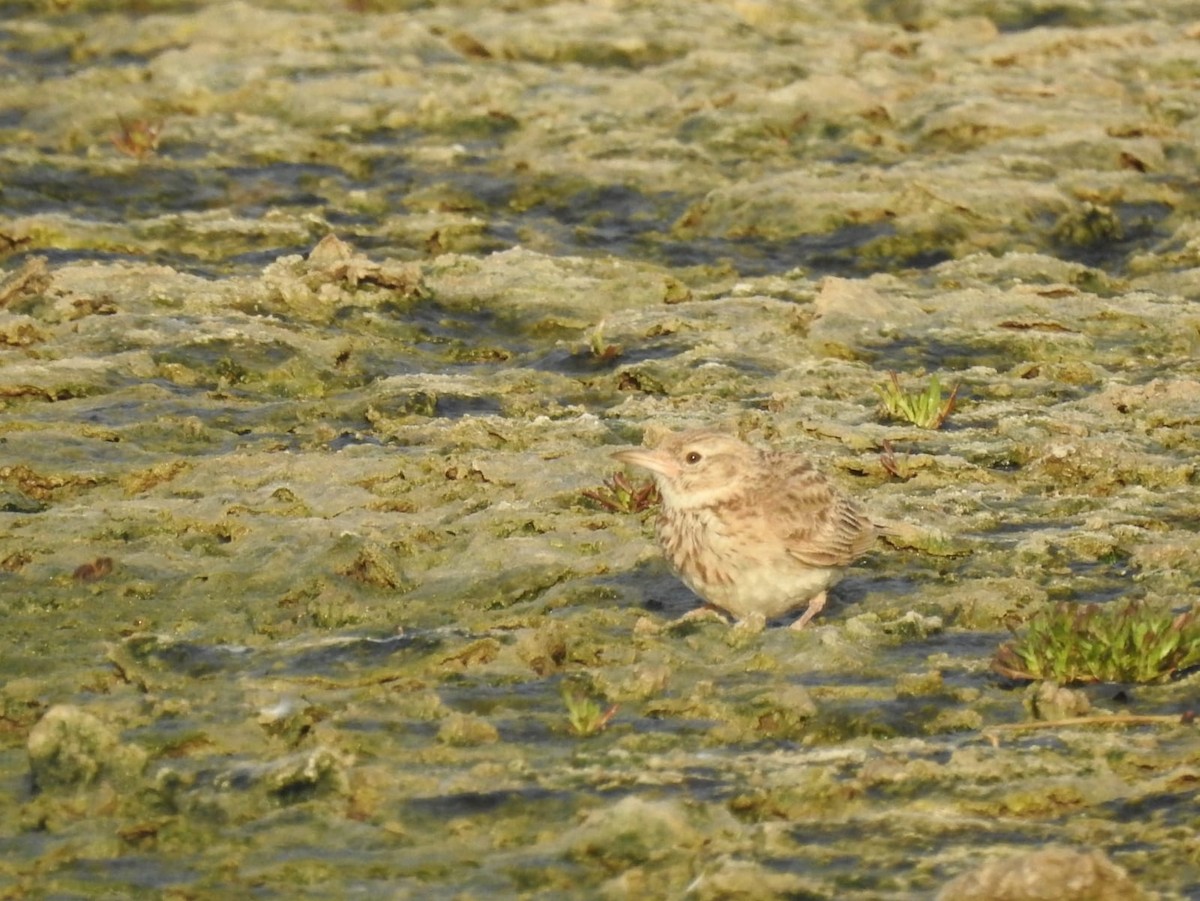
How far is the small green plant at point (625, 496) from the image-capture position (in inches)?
451

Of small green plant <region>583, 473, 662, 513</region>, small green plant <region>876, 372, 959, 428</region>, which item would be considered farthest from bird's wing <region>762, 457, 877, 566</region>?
small green plant <region>876, 372, 959, 428</region>

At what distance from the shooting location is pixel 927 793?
777 cm

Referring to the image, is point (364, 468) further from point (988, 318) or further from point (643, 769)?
point (988, 318)

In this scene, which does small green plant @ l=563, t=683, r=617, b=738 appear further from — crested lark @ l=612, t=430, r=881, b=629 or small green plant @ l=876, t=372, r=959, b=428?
small green plant @ l=876, t=372, r=959, b=428

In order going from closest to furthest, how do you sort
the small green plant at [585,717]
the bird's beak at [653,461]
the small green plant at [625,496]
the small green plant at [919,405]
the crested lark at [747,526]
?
the small green plant at [585,717]
the crested lark at [747,526]
the bird's beak at [653,461]
the small green plant at [625,496]
the small green plant at [919,405]

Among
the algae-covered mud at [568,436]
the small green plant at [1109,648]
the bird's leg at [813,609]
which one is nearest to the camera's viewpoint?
the algae-covered mud at [568,436]

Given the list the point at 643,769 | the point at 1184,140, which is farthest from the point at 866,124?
the point at 643,769

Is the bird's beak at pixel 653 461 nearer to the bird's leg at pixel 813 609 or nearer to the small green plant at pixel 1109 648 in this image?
the bird's leg at pixel 813 609

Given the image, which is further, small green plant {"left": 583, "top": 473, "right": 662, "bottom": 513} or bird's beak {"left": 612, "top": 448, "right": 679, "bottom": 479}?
small green plant {"left": 583, "top": 473, "right": 662, "bottom": 513}

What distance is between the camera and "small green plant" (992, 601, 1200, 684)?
8748 millimetres

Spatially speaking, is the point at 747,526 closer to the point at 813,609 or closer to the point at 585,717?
the point at 813,609

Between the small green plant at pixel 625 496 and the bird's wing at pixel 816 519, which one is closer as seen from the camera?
the bird's wing at pixel 816 519

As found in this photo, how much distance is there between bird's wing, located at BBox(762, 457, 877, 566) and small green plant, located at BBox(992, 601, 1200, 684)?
127 centimetres

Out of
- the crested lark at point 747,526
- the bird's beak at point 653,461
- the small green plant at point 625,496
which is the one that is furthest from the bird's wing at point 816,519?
the small green plant at point 625,496
